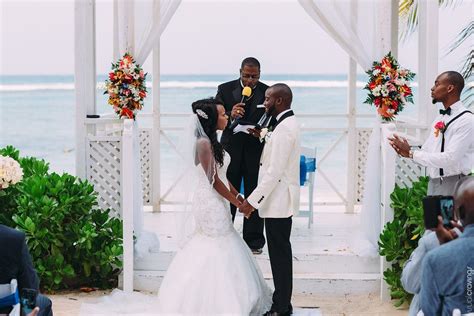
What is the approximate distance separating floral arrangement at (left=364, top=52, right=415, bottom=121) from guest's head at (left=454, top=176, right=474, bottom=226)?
422cm

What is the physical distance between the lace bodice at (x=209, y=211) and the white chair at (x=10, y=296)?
8.13 ft

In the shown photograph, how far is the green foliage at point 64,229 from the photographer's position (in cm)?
749

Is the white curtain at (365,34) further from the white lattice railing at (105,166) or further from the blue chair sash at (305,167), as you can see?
the white lattice railing at (105,166)

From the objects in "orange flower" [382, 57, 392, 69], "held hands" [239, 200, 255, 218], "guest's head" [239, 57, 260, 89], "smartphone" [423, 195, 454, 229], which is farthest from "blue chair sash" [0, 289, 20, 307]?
"orange flower" [382, 57, 392, 69]

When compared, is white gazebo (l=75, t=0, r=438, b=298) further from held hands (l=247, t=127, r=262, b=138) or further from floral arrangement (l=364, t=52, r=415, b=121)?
held hands (l=247, t=127, r=262, b=138)

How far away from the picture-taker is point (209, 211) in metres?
6.67

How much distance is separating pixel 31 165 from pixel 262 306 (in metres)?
2.63

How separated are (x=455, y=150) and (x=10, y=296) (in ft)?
10.7

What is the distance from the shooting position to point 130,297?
7.36 meters

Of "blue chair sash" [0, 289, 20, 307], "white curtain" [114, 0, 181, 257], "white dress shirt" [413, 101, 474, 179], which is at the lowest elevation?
"blue chair sash" [0, 289, 20, 307]

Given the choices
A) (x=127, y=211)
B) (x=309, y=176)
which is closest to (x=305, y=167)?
(x=309, y=176)

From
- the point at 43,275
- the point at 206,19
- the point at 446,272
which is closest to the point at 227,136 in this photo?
the point at 43,275

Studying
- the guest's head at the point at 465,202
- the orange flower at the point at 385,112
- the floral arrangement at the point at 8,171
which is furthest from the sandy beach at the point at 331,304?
the guest's head at the point at 465,202

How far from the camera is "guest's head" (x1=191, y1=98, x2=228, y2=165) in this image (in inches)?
259
